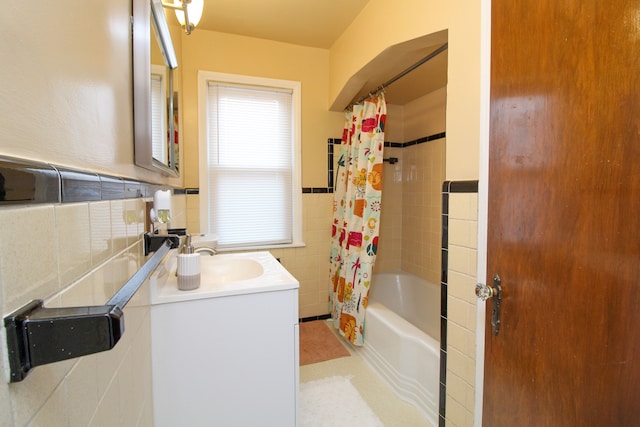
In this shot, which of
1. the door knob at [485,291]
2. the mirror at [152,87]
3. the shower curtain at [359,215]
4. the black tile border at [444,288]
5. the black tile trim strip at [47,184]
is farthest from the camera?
the shower curtain at [359,215]

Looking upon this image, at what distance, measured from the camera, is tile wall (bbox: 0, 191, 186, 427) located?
31 cm

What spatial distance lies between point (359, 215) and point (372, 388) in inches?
45.1

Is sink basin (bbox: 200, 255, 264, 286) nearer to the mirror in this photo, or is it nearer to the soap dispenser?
the soap dispenser

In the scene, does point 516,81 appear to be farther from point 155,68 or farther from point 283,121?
point 283,121

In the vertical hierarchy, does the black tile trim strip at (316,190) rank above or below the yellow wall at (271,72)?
below

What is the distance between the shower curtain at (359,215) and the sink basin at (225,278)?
31.2 inches

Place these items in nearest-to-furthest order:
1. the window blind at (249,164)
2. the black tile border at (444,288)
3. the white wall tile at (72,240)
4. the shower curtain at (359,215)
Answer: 1. the white wall tile at (72,240)
2. the black tile border at (444,288)
3. the shower curtain at (359,215)
4. the window blind at (249,164)

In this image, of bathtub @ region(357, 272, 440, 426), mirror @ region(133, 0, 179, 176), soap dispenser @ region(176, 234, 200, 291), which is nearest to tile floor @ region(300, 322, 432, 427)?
bathtub @ region(357, 272, 440, 426)

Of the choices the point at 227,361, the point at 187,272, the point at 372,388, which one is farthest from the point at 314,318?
the point at 187,272

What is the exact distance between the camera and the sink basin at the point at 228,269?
150 cm

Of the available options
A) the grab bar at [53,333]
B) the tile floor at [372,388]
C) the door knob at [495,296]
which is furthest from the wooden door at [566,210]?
the grab bar at [53,333]

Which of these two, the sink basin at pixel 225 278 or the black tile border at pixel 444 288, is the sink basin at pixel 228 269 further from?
the black tile border at pixel 444 288

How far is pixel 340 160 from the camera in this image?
2574 millimetres

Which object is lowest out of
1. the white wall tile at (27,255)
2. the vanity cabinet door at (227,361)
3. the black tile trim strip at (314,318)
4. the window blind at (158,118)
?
the black tile trim strip at (314,318)
